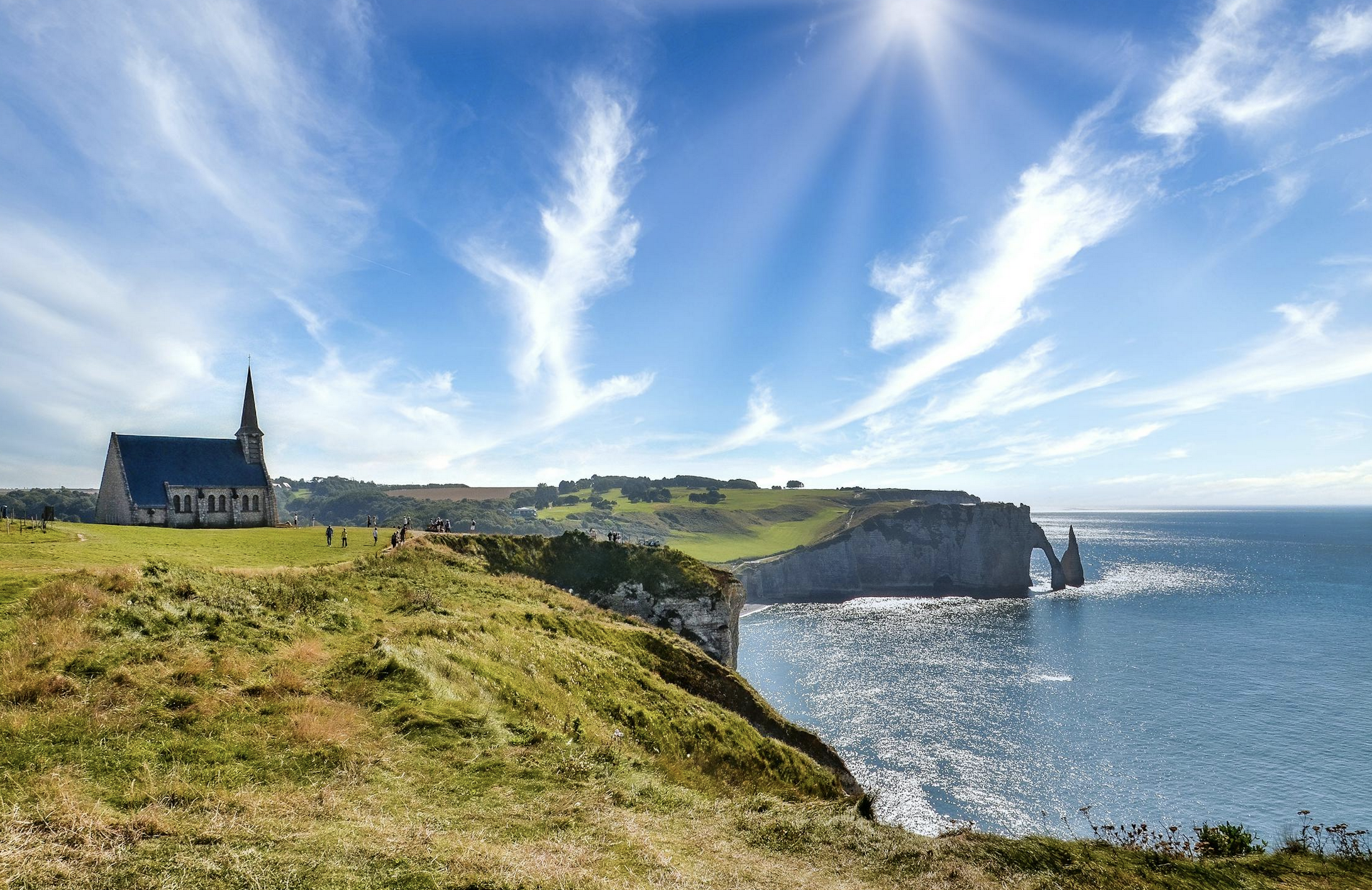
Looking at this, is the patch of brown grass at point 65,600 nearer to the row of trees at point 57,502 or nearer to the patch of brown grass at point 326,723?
the patch of brown grass at point 326,723

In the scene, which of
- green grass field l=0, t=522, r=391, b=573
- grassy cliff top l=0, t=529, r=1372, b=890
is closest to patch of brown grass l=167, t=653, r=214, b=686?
grassy cliff top l=0, t=529, r=1372, b=890

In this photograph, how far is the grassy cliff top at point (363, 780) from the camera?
306 inches

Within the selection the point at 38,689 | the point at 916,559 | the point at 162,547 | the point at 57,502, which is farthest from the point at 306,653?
the point at 916,559

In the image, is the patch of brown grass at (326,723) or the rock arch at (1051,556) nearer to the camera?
A: the patch of brown grass at (326,723)

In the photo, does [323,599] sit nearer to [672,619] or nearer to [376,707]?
[376,707]

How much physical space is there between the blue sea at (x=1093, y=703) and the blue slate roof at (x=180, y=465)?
58.1 m

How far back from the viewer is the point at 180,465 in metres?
51.0

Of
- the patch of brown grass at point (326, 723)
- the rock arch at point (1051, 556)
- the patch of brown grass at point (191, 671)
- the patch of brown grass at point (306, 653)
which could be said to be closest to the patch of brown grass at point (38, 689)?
the patch of brown grass at point (191, 671)

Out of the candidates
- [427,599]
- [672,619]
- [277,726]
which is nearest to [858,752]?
[672,619]

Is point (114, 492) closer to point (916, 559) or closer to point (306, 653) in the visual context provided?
point (306, 653)

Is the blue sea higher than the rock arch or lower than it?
lower

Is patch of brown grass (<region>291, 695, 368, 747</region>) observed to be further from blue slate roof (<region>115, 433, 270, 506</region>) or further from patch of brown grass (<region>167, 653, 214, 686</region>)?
blue slate roof (<region>115, 433, 270, 506</region>)

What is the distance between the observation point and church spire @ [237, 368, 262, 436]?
5531 centimetres

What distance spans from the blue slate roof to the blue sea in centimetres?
5810
